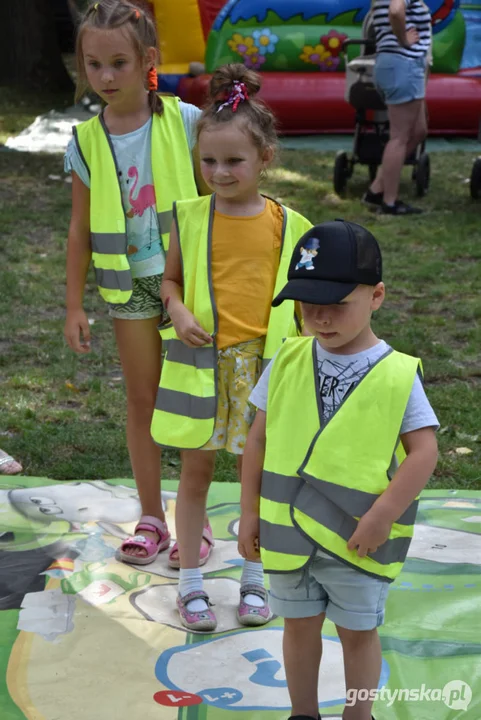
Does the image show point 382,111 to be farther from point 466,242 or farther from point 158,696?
point 158,696

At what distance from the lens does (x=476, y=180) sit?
9023 mm

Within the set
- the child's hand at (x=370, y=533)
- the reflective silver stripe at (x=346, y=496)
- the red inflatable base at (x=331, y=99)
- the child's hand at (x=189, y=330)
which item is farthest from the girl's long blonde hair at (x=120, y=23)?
the red inflatable base at (x=331, y=99)

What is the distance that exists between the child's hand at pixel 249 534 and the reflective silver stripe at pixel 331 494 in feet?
0.30

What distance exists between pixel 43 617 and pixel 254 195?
135 cm

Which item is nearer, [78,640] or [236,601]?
[78,640]

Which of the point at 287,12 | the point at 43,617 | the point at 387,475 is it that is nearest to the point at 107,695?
the point at 43,617

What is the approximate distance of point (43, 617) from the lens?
3012 mm

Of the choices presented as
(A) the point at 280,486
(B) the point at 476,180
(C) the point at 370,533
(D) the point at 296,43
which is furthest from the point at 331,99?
(C) the point at 370,533

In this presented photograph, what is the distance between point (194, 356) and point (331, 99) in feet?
29.8

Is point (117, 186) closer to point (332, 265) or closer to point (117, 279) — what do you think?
point (117, 279)

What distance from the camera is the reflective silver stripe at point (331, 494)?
2.17 m

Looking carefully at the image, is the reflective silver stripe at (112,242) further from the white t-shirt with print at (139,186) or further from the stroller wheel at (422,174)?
the stroller wheel at (422,174)

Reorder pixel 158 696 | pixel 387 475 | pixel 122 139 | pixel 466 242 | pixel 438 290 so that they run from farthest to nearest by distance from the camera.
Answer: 1. pixel 466 242
2. pixel 438 290
3. pixel 122 139
4. pixel 158 696
5. pixel 387 475

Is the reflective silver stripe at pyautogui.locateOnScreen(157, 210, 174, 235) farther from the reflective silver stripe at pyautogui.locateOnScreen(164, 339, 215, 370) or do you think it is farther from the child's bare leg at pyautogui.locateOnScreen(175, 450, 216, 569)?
the child's bare leg at pyautogui.locateOnScreen(175, 450, 216, 569)
